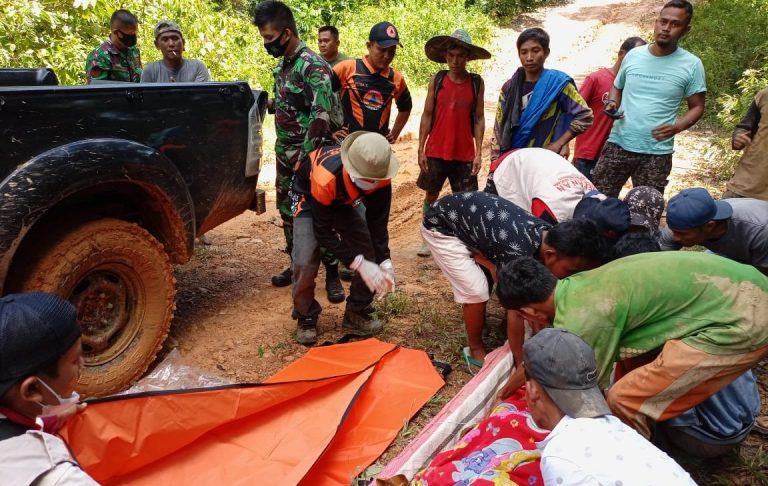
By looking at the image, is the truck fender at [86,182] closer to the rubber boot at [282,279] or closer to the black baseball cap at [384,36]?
the rubber boot at [282,279]

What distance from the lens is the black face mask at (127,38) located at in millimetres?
4469

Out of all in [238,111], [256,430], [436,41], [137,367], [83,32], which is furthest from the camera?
[83,32]

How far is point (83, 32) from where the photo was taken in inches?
273

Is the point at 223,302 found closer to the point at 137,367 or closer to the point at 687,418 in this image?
the point at 137,367

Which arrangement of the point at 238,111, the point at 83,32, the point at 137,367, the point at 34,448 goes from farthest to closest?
the point at 83,32 → the point at 238,111 → the point at 137,367 → the point at 34,448

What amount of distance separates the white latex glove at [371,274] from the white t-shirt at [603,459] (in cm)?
177

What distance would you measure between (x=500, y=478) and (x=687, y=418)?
1.01 m

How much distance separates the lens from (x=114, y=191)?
2.85 m

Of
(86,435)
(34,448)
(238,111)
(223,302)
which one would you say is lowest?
(223,302)

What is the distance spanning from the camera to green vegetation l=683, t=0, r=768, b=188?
25.1 ft

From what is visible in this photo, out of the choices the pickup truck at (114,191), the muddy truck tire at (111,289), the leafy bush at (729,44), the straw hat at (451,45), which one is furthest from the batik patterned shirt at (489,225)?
the leafy bush at (729,44)

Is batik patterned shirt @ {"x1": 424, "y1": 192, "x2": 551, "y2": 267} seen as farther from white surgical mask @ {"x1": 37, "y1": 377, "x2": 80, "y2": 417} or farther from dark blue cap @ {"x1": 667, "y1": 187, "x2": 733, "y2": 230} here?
white surgical mask @ {"x1": 37, "y1": 377, "x2": 80, "y2": 417}

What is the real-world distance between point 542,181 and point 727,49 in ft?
27.0

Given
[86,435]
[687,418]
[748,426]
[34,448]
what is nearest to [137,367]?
[86,435]
